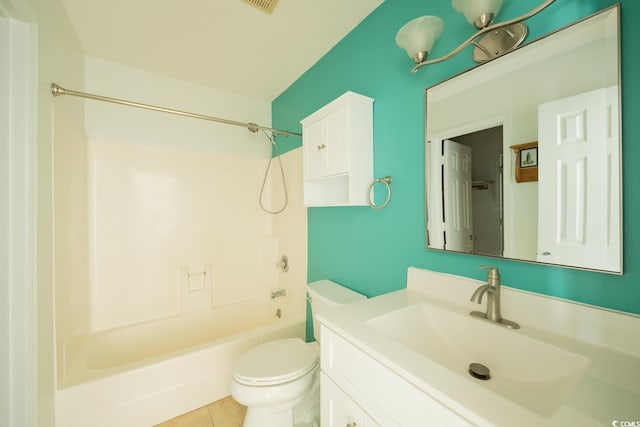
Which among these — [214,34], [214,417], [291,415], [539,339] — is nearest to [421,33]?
[539,339]

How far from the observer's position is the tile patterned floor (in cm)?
143

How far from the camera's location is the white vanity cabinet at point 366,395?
547 millimetres

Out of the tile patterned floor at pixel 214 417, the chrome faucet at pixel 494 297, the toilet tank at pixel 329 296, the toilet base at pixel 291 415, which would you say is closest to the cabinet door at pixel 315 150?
the toilet tank at pixel 329 296

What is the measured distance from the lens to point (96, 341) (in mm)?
1713

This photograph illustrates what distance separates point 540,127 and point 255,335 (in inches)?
71.5

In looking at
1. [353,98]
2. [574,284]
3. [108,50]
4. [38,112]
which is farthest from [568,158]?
[108,50]

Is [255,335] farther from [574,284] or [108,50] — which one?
[108,50]

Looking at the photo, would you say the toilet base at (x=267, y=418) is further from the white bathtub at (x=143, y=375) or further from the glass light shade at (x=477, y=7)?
the glass light shade at (x=477, y=7)

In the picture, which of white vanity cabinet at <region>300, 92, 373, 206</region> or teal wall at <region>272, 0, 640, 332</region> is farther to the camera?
white vanity cabinet at <region>300, 92, 373, 206</region>

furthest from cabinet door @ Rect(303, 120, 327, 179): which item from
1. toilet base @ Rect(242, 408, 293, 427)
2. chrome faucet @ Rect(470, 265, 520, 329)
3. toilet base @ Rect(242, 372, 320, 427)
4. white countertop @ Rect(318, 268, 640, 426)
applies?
toilet base @ Rect(242, 408, 293, 427)

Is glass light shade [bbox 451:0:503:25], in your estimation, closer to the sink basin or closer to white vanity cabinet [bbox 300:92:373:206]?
white vanity cabinet [bbox 300:92:373:206]

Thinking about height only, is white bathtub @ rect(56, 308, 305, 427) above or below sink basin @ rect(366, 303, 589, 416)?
below

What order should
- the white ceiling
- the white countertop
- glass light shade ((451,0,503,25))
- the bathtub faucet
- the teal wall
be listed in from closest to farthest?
the white countertop, the teal wall, glass light shade ((451,0,503,25)), the white ceiling, the bathtub faucet

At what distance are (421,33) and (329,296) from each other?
1.33 metres
